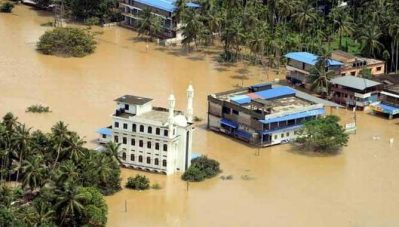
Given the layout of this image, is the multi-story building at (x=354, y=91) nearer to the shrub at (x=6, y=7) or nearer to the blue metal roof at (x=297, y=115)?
the blue metal roof at (x=297, y=115)

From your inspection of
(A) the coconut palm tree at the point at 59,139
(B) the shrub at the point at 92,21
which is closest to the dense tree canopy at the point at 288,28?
(B) the shrub at the point at 92,21

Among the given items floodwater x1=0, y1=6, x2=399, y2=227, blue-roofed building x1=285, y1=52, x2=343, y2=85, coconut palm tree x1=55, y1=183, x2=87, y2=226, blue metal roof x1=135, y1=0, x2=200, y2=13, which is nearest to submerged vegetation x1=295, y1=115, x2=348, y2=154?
floodwater x1=0, y1=6, x2=399, y2=227

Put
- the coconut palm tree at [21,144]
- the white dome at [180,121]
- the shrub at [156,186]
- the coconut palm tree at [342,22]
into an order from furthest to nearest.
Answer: the coconut palm tree at [342,22] < the white dome at [180,121] < the shrub at [156,186] < the coconut palm tree at [21,144]

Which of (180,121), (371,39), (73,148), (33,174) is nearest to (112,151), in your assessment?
(73,148)

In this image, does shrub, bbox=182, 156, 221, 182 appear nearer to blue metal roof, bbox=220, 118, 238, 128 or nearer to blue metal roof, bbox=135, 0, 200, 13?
blue metal roof, bbox=220, 118, 238, 128

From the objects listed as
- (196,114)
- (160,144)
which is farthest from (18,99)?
(160,144)

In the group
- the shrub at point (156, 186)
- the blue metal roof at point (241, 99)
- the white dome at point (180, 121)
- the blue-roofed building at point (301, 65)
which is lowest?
the shrub at point (156, 186)
